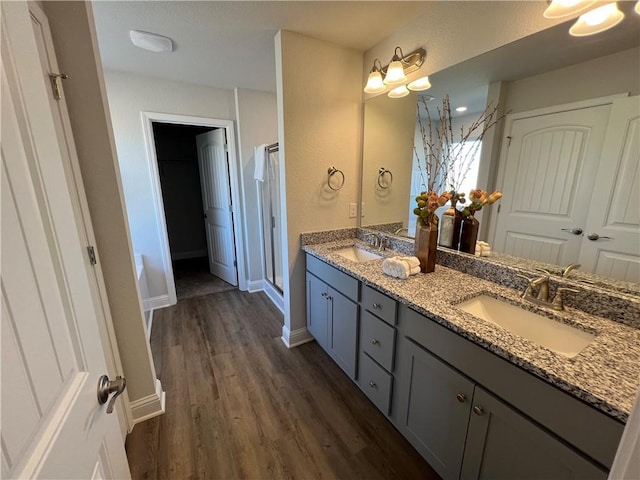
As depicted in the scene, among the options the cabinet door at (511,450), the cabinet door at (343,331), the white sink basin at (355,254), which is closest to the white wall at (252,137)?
the white sink basin at (355,254)

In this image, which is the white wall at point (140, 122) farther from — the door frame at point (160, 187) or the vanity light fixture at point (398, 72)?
the vanity light fixture at point (398, 72)

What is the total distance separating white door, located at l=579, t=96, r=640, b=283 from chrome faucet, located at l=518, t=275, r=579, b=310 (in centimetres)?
19

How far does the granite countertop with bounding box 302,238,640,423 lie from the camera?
2.36ft

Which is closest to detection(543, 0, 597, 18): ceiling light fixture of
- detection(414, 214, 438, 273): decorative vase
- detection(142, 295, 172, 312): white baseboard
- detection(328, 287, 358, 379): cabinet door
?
detection(414, 214, 438, 273): decorative vase

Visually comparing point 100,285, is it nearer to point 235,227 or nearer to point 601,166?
point 235,227

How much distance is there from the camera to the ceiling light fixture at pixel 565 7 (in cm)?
105

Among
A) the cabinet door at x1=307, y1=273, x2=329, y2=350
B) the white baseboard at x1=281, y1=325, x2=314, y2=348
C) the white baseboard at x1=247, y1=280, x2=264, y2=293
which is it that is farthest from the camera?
the white baseboard at x1=247, y1=280, x2=264, y2=293

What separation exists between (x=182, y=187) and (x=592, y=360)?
5254mm

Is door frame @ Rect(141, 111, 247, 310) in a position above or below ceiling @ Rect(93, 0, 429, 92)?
below

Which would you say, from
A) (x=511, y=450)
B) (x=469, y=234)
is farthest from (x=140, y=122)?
(x=511, y=450)

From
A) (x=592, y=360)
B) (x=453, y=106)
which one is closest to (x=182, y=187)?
(x=453, y=106)

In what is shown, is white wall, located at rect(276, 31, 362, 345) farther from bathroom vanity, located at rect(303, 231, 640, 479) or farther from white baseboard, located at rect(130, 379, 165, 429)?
white baseboard, located at rect(130, 379, 165, 429)

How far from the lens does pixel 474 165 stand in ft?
4.99

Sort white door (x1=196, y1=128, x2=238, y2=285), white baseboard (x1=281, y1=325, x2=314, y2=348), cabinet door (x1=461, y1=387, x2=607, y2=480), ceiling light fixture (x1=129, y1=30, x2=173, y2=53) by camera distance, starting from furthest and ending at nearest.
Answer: white door (x1=196, y1=128, x2=238, y2=285) < white baseboard (x1=281, y1=325, x2=314, y2=348) < ceiling light fixture (x1=129, y1=30, x2=173, y2=53) < cabinet door (x1=461, y1=387, x2=607, y2=480)
